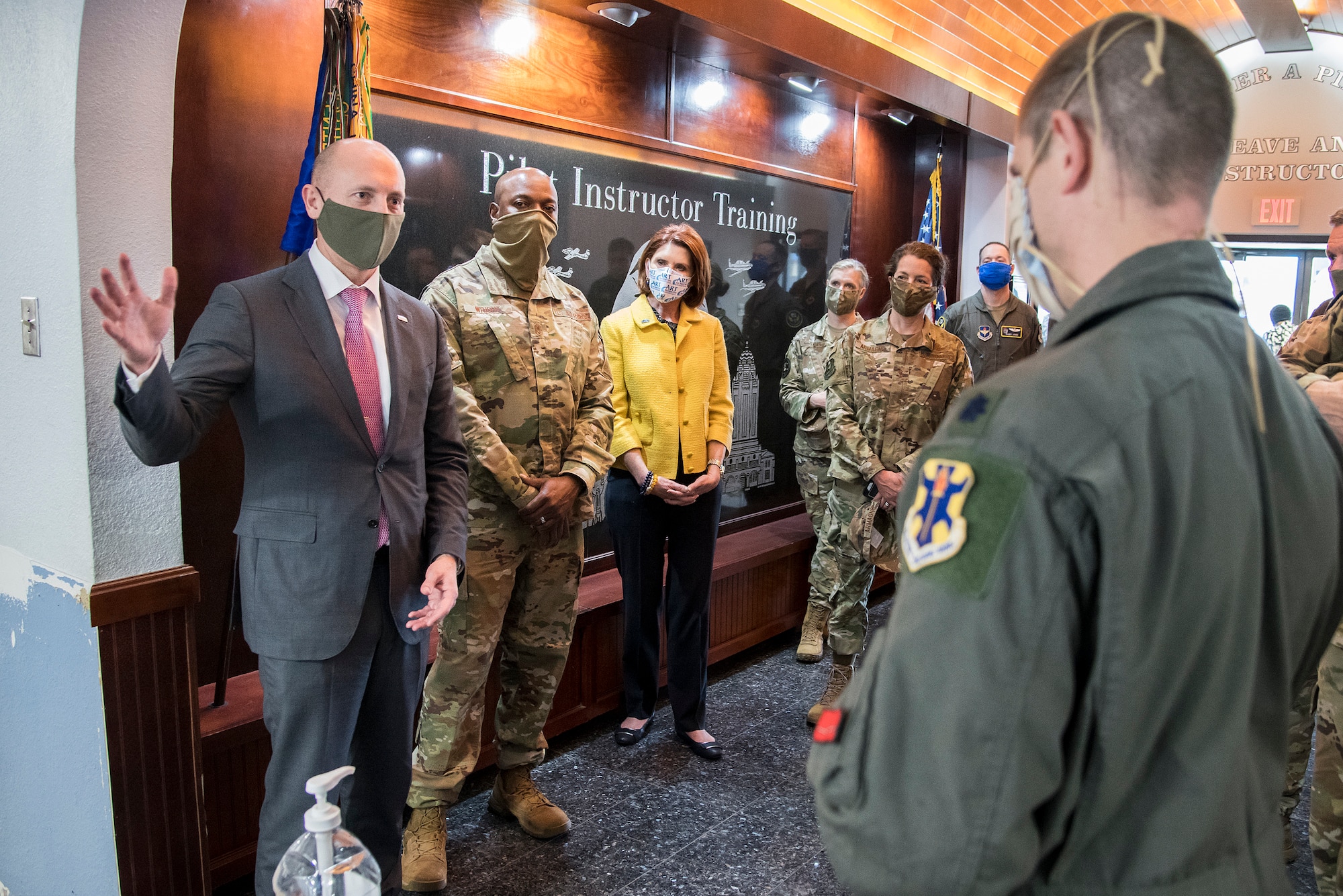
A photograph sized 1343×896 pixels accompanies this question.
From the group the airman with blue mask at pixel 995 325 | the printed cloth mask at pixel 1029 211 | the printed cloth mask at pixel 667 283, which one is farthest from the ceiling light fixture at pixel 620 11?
the printed cloth mask at pixel 1029 211

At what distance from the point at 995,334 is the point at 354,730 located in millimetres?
3863

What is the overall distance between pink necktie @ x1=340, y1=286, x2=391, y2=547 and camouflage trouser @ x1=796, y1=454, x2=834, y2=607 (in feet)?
8.84

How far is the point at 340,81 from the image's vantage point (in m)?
2.36

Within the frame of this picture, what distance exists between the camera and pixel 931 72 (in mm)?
5086

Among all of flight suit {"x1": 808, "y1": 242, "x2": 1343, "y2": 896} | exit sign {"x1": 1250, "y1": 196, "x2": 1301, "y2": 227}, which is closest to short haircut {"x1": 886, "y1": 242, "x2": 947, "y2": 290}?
flight suit {"x1": 808, "y1": 242, "x2": 1343, "y2": 896}

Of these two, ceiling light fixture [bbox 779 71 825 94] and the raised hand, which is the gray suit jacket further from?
ceiling light fixture [bbox 779 71 825 94]

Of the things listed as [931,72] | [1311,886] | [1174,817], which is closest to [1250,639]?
[1174,817]

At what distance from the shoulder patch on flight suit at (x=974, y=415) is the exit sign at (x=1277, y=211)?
870 centimetres

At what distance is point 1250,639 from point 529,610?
6.52 feet

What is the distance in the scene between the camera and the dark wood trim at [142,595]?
1.81m

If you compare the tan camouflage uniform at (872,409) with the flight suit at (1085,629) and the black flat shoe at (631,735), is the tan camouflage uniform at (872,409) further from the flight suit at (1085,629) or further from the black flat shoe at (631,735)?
the flight suit at (1085,629)

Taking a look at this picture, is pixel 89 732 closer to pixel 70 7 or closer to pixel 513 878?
pixel 513 878

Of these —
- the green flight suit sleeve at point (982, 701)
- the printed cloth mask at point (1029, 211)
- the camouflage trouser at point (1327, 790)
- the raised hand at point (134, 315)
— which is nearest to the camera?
the green flight suit sleeve at point (982, 701)

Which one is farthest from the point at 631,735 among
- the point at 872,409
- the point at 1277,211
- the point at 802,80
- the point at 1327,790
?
the point at 1277,211
